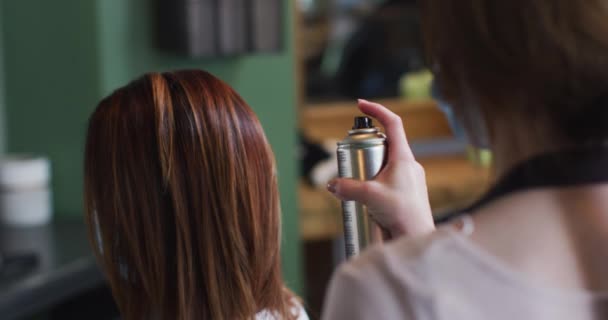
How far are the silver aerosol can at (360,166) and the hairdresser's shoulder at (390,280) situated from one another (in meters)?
0.12

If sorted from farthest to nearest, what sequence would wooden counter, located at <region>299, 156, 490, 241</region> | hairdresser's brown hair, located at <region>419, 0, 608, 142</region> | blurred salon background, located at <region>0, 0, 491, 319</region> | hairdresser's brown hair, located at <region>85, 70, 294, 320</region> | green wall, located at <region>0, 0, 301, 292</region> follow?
wooden counter, located at <region>299, 156, 490, 241</region> < green wall, located at <region>0, 0, 301, 292</region> < blurred salon background, located at <region>0, 0, 491, 319</region> < hairdresser's brown hair, located at <region>85, 70, 294, 320</region> < hairdresser's brown hair, located at <region>419, 0, 608, 142</region>

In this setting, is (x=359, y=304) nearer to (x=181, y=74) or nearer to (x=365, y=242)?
(x=365, y=242)

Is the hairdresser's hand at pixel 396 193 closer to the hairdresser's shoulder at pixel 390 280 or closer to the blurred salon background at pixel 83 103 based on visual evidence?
the hairdresser's shoulder at pixel 390 280

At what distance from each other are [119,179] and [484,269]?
0.55m

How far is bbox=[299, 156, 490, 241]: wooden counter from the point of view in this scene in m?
2.79

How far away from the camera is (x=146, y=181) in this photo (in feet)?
3.49

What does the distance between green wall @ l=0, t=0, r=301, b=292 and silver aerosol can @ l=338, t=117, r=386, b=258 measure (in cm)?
146

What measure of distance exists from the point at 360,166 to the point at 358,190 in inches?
1.0

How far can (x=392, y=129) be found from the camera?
0.87m

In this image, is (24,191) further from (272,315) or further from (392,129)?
(392,129)

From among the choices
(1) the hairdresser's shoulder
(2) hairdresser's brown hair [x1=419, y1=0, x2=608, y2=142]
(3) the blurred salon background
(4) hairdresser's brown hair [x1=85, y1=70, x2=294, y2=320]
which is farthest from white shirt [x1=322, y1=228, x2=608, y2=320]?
(3) the blurred salon background

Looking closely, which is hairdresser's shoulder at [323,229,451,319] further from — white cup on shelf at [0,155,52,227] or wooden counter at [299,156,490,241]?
wooden counter at [299,156,490,241]

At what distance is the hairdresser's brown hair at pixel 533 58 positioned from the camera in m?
0.64

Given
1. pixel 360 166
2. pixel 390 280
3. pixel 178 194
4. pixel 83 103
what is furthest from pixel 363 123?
pixel 83 103
